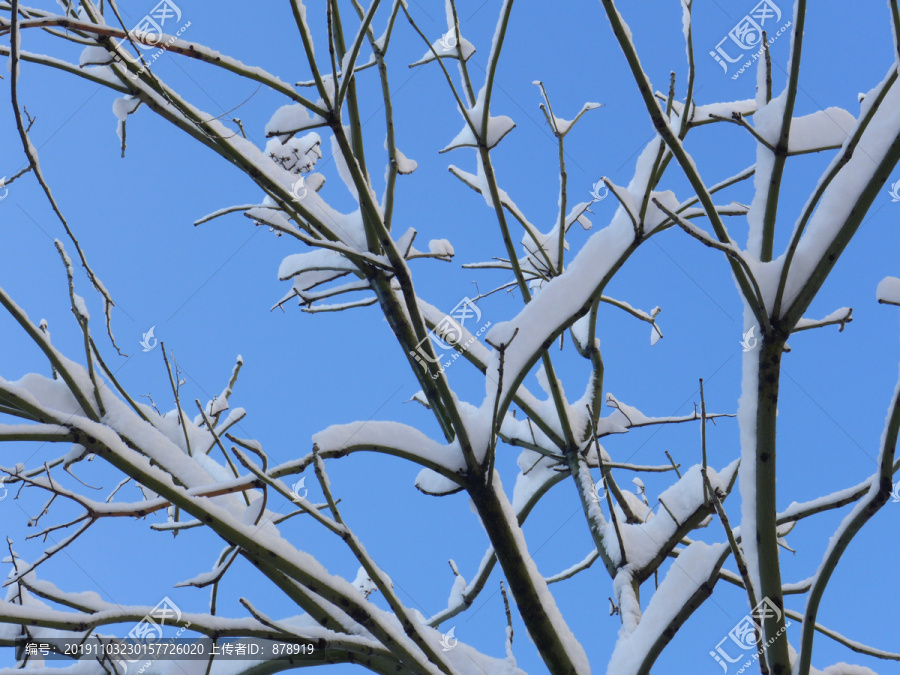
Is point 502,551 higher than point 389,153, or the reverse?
point 389,153

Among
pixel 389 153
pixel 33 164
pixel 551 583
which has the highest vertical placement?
pixel 389 153

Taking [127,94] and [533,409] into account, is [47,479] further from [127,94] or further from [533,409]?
[533,409]

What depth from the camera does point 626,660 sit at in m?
1.80

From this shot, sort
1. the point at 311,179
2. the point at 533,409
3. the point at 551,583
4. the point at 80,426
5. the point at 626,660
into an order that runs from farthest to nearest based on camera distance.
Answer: the point at 551,583
the point at 533,409
the point at 311,179
the point at 626,660
the point at 80,426

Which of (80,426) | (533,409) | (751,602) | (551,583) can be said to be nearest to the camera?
(751,602)

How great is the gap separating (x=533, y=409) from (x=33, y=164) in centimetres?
181

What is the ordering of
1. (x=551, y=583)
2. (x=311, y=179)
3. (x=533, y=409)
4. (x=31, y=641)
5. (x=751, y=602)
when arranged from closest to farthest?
(x=751, y=602) < (x=31, y=641) < (x=311, y=179) < (x=533, y=409) < (x=551, y=583)

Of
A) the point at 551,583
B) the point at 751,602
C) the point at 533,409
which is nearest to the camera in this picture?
the point at 751,602

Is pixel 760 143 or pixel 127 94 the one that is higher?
pixel 127 94

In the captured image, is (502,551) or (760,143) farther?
(502,551)

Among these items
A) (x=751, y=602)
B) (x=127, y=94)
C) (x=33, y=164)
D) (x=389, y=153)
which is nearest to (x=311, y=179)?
(x=389, y=153)

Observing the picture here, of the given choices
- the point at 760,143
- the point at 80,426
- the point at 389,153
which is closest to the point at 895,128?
the point at 760,143

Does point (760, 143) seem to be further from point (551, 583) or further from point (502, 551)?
point (551, 583)

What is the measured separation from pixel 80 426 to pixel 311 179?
1109 millimetres
